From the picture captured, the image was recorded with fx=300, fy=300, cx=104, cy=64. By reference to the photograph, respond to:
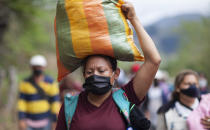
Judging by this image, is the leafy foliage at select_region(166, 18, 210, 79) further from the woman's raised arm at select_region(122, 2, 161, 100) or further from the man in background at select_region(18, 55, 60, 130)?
the woman's raised arm at select_region(122, 2, 161, 100)

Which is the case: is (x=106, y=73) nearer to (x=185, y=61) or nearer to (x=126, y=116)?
(x=126, y=116)

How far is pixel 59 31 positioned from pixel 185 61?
43556 mm

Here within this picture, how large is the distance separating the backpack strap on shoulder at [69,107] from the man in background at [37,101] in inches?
132

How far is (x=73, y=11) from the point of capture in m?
2.52

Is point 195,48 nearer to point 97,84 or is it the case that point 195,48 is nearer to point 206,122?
point 206,122

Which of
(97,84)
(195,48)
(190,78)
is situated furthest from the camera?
(195,48)

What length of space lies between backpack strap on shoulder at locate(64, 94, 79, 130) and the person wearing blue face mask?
5.05 feet

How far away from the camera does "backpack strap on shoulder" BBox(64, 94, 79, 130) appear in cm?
246

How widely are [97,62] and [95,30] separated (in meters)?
0.27

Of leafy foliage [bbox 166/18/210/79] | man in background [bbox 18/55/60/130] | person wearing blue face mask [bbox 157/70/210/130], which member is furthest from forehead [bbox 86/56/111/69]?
leafy foliage [bbox 166/18/210/79]

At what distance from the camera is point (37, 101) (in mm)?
5820

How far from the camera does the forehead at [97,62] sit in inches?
97.4

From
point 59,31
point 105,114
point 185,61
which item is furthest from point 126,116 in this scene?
point 185,61

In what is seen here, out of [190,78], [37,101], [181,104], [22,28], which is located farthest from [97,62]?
[22,28]
